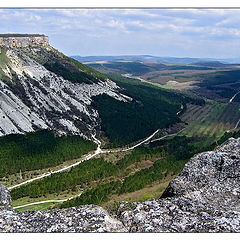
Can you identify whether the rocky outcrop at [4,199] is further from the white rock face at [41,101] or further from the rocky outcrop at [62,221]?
the white rock face at [41,101]

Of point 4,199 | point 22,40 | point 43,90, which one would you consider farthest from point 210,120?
point 4,199

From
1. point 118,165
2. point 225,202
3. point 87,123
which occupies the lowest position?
point 118,165

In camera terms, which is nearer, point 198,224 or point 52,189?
point 198,224

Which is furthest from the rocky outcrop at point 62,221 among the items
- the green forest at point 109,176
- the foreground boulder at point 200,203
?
the green forest at point 109,176

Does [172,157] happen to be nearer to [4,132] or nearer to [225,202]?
[4,132]

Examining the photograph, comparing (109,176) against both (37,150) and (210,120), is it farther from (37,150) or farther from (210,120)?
(210,120)

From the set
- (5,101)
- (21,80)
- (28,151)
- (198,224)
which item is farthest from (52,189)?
(21,80)
